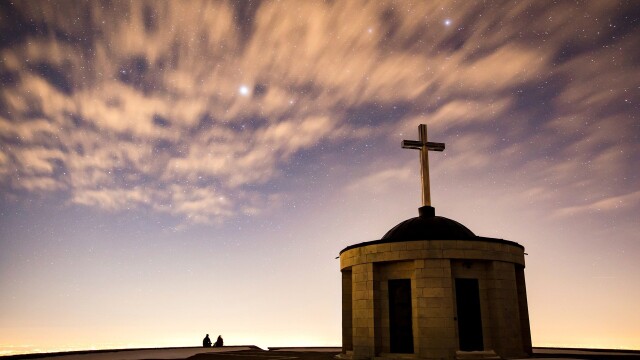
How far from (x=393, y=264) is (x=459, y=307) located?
328 cm

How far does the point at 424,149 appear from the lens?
26.0 meters

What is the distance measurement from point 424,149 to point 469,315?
8911mm

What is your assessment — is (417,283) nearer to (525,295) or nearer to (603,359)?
(525,295)

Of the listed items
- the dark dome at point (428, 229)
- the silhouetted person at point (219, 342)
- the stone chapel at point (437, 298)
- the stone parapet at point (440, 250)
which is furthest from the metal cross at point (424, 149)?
the silhouetted person at point (219, 342)

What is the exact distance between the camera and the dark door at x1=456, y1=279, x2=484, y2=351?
67.7ft

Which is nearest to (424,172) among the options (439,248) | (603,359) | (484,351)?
(439,248)

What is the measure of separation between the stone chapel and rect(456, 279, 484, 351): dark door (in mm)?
40

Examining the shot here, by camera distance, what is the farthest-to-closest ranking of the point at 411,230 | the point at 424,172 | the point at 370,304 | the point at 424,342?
1. the point at 424,172
2. the point at 411,230
3. the point at 370,304
4. the point at 424,342

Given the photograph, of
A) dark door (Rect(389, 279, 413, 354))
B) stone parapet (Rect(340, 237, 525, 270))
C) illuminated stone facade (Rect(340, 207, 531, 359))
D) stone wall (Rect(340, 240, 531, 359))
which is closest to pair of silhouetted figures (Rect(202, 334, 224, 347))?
illuminated stone facade (Rect(340, 207, 531, 359))

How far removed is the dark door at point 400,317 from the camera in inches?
829

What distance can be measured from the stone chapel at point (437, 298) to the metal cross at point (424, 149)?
2.84m

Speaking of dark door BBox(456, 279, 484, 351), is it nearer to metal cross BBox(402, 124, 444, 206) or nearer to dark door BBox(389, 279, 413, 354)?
dark door BBox(389, 279, 413, 354)

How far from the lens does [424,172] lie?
25.7m

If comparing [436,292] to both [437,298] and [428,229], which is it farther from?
[428,229]
